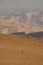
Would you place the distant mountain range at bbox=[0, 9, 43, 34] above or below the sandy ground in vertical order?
above

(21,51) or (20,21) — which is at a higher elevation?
(20,21)

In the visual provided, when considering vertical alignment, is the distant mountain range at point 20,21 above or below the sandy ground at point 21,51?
above

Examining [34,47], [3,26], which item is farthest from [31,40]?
[3,26]

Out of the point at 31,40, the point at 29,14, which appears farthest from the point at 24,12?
the point at 31,40

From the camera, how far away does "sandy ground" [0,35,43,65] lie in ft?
2.09

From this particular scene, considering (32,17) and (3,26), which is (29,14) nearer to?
(32,17)

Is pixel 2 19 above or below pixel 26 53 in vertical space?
Answer: above

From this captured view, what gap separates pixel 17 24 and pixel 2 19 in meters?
0.07

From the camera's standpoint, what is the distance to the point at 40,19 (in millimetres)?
686

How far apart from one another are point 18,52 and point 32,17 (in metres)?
0.16

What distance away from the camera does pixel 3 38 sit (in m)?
0.70

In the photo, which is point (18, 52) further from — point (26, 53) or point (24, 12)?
point (24, 12)

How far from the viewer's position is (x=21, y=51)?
0.66 m

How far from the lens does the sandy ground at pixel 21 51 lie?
0.64 m
